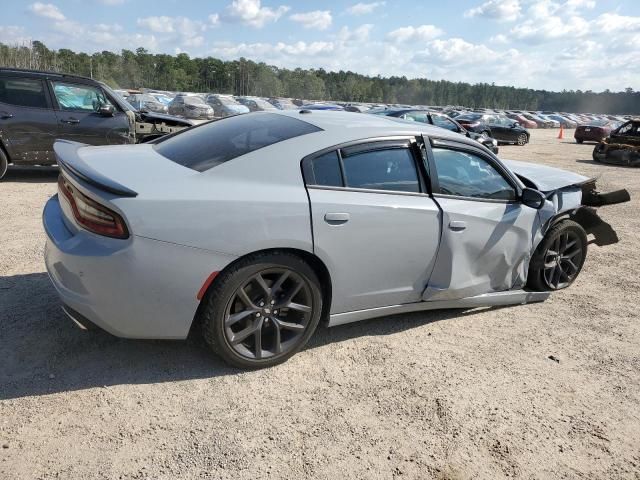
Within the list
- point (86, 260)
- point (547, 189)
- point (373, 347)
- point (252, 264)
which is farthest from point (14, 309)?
point (547, 189)

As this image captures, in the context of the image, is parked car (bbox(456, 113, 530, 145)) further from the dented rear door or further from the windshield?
the dented rear door

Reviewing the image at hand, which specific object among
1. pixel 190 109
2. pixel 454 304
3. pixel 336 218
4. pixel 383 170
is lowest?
pixel 454 304

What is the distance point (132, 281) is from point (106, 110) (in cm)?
684

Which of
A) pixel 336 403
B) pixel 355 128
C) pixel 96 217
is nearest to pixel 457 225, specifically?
pixel 355 128

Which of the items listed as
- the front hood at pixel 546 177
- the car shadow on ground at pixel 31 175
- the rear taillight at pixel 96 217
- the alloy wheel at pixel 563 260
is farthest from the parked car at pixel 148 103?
the rear taillight at pixel 96 217

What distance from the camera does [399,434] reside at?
2.64 metres

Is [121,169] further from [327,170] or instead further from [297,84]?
[297,84]

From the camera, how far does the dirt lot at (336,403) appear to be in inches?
93.8

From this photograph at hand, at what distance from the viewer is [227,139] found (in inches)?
134

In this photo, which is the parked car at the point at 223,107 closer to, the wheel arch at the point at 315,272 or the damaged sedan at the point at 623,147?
the damaged sedan at the point at 623,147

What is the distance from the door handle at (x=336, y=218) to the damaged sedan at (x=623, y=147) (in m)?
17.4

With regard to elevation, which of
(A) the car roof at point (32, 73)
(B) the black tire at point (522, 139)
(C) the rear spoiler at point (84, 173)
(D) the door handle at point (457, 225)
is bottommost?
(B) the black tire at point (522, 139)

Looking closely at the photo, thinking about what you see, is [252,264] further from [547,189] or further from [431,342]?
[547,189]

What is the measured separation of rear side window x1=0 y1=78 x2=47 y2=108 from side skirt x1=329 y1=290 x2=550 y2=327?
7036 mm
